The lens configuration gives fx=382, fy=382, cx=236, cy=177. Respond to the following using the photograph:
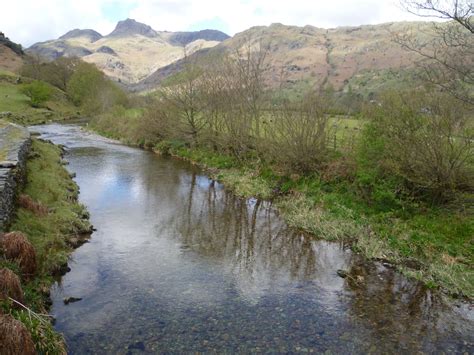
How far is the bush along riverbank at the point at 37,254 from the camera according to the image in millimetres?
7371

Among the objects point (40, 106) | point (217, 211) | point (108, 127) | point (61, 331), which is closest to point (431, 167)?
point (217, 211)

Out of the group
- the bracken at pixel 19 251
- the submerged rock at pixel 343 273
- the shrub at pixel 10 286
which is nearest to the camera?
the shrub at pixel 10 286

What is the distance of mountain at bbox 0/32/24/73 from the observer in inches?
4624

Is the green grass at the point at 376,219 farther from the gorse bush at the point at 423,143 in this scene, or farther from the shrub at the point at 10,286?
the shrub at the point at 10,286

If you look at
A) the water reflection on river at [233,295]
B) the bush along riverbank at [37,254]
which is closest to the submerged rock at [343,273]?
the water reflection on river at [233,295]

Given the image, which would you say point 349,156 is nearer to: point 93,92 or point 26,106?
point 93,92

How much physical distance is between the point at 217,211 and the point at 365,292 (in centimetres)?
955

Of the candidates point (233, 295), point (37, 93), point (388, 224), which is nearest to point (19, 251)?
point (233, 295)

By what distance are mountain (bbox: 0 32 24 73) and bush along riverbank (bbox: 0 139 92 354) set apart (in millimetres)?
115694

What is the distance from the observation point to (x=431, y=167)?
49.8ft

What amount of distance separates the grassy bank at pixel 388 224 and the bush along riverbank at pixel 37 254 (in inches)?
368

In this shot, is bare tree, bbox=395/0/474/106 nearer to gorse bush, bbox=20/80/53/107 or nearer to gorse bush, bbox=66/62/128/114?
gorse bush, bbox=66/62/128/114

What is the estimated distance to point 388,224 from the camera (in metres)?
15.3

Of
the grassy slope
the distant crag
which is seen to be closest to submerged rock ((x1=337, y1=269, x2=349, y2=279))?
the grassy slope
